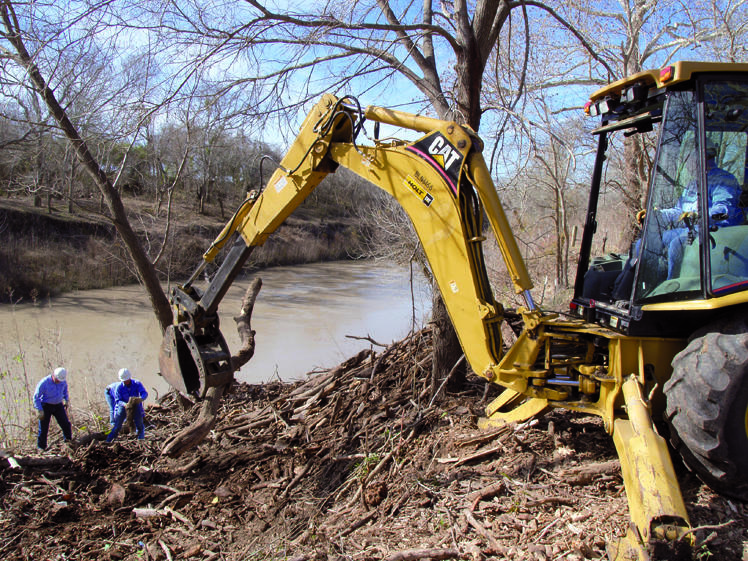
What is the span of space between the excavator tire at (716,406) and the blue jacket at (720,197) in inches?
27.7

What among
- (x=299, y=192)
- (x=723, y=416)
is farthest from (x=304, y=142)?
(x=723, y=416)

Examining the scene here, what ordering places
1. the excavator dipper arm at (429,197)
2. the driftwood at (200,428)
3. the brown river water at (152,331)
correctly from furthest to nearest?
the brown river water at (152,331) → the driftwood at (200,428) → the excavator dipper arm at (429,197)

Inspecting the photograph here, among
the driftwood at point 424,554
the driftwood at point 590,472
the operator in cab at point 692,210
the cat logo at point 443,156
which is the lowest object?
the driftwood at point 424,554

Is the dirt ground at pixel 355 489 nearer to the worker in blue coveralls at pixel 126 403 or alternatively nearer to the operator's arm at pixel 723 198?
the worker in blue coveralls at pixel 126 403

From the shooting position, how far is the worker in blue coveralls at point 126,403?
21.9ft

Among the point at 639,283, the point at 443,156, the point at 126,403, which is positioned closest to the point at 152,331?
the point at 126,403

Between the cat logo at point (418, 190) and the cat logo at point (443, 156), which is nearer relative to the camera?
the cat logo at point (443, 156)

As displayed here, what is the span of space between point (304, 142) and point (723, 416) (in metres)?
3.64

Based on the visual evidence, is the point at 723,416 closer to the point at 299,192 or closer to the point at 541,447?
the point at 541,447

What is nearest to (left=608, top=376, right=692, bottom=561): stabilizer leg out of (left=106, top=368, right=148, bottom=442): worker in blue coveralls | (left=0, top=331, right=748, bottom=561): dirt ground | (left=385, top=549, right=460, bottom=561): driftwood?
(left=0, top=331, right=748, bottom=561): dirt ground

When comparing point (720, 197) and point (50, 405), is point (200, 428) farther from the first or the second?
point (50, 405)

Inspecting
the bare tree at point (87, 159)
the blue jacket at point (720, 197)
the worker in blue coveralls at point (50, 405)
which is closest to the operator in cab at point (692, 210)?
the blue jacket at point (720, 197)

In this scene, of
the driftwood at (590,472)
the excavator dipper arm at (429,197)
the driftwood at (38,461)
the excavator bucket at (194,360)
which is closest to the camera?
the driftwood at (590,472)

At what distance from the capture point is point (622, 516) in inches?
125
